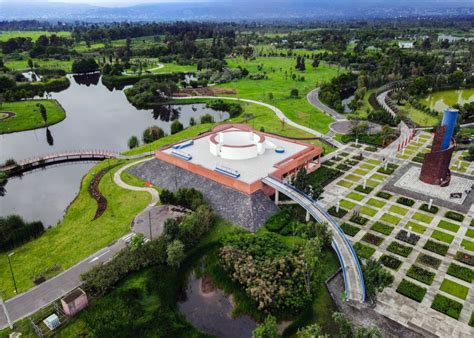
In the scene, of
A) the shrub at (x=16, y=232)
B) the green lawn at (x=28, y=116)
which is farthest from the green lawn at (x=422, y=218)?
the green lawn at (x=28, y=116)

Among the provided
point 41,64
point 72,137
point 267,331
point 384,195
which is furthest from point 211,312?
point 41,64

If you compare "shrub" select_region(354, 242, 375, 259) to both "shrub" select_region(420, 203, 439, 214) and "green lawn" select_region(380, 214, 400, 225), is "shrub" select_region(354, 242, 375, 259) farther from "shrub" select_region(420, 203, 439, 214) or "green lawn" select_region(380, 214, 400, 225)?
"shrub" select_region(420, 203, 439, 214)

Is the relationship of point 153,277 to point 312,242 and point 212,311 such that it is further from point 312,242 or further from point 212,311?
point 312,242

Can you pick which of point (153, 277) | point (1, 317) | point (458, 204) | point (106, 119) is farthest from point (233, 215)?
point (106, 119)

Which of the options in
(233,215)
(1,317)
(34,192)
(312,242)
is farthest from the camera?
(34,192)

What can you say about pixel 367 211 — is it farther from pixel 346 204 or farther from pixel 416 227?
pixel 416 227

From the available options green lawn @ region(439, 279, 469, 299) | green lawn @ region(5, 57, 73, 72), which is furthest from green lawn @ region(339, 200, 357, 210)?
green lawn @ region(5, 57, 73, 72)
